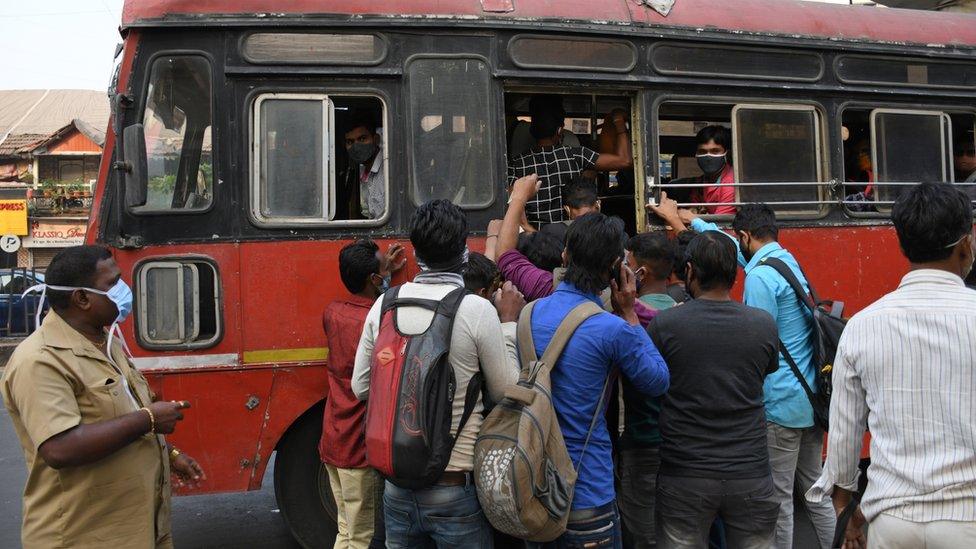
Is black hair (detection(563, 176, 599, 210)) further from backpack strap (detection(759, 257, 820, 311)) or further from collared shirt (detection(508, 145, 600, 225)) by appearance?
backpack strap (detection(759, 257, 820, 311))

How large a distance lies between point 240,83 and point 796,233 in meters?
3.51

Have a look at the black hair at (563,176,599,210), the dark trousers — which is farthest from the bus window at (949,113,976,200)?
the dark trousers

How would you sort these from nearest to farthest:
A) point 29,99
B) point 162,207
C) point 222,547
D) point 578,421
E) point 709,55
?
point 578,421, point 162,207, point 709,55, point 222,547, point 29,99

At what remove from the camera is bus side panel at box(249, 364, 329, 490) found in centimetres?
468

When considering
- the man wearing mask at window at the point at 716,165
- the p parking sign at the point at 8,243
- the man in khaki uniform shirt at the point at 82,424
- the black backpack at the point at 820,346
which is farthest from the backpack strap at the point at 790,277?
the p parking sign at the point at 8,243

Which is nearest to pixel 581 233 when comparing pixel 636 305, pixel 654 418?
pixel 636 305

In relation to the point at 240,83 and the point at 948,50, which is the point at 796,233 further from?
the point at 240,83

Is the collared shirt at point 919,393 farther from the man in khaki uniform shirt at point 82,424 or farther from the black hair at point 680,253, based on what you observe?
the man in khaki uniform shirt at point 82,424

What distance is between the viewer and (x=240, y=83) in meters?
4.68

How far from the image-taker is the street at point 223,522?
582 centimetres

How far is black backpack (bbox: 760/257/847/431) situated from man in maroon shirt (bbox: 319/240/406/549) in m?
2.06

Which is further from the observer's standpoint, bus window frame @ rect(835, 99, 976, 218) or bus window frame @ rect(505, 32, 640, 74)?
bus window frame @ rect(835, 99, 976, 218)

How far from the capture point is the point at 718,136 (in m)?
5.56

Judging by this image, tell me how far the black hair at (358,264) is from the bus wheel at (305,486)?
36.3 inches
